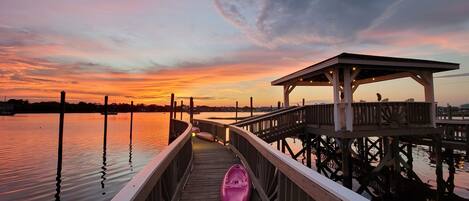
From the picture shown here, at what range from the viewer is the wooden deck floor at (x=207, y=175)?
7.29 metres

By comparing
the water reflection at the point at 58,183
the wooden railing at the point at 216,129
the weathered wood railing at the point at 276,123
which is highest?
the weathered wood railing at the point at 276,123

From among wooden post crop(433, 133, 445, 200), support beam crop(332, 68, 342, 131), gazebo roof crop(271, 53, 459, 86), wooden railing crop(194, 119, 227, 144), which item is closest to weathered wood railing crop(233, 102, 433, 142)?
support beam crop(332, 68, 342, 131)

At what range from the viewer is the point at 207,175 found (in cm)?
938

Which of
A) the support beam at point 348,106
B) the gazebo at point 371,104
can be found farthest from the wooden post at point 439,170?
the support beam at point 348,106

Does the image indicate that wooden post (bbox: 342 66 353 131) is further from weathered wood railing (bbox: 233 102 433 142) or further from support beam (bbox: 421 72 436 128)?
support beam (bbox: 421 72 436 128)

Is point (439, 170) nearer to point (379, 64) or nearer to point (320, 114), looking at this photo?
point (379, 64)

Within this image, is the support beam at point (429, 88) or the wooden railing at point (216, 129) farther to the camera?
the wooden railing at point (216, 129)

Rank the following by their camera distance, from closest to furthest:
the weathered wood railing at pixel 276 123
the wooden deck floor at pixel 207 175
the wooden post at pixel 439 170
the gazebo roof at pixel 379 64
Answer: the wooden deck floor at pixel 207 175, the gazebo roof at pixel 379 64, the wooden post at pixel 439 170, the weathered wood railing at pixel 276 123

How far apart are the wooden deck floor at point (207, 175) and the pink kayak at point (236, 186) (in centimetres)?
29

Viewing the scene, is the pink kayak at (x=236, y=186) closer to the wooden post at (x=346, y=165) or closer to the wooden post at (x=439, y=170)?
the wooden post at (x=346, y=165)

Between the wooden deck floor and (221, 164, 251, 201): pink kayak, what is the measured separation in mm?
295

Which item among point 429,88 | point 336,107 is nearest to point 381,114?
point 336,107

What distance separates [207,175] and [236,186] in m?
2.33

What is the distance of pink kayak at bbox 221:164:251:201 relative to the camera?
266 inches
